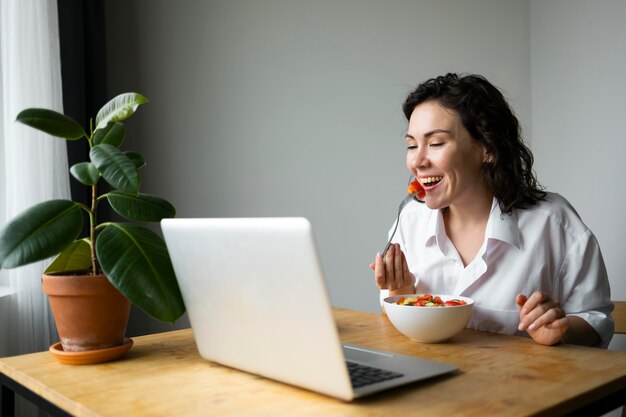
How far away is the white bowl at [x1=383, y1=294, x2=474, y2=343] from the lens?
1.12 m

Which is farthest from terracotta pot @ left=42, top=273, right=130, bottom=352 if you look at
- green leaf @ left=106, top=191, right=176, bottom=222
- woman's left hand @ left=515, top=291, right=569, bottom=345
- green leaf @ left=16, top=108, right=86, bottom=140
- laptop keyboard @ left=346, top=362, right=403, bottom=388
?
woman's left hand @ left=515, top=291, right=569, bottom=345

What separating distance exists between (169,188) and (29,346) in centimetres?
81

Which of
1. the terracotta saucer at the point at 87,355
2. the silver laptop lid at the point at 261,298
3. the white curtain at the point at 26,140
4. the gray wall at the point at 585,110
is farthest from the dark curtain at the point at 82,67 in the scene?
the gray wall at the point at 585,110

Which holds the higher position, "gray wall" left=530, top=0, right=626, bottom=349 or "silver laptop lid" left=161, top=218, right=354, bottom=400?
"gray wall" left=530, top=0, right=626, bottom=349

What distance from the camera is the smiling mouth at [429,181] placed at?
1534 millimetres

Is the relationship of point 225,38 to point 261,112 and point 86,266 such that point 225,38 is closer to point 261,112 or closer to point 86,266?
point 261,112

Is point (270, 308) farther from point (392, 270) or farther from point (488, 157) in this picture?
point (488, 157)

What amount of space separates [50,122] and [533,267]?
3.55 ft

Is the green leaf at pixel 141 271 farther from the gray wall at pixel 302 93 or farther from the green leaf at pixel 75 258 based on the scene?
the gray wall at pixel 302 93

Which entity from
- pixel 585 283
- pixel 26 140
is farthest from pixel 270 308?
pixel 26 140

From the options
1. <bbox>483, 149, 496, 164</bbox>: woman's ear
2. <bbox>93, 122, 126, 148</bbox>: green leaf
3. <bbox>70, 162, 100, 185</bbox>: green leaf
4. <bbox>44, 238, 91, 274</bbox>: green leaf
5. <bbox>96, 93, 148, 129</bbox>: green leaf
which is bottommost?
<bbox>44, 238, 91, 274</bbox>: green leaf

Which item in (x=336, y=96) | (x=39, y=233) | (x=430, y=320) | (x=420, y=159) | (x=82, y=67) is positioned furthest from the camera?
(x=336, y=96)

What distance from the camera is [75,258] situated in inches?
46.0

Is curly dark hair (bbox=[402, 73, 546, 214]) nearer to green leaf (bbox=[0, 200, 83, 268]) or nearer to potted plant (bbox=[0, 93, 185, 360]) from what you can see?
potted plant (bbox=[0, 93, 185, 360])
